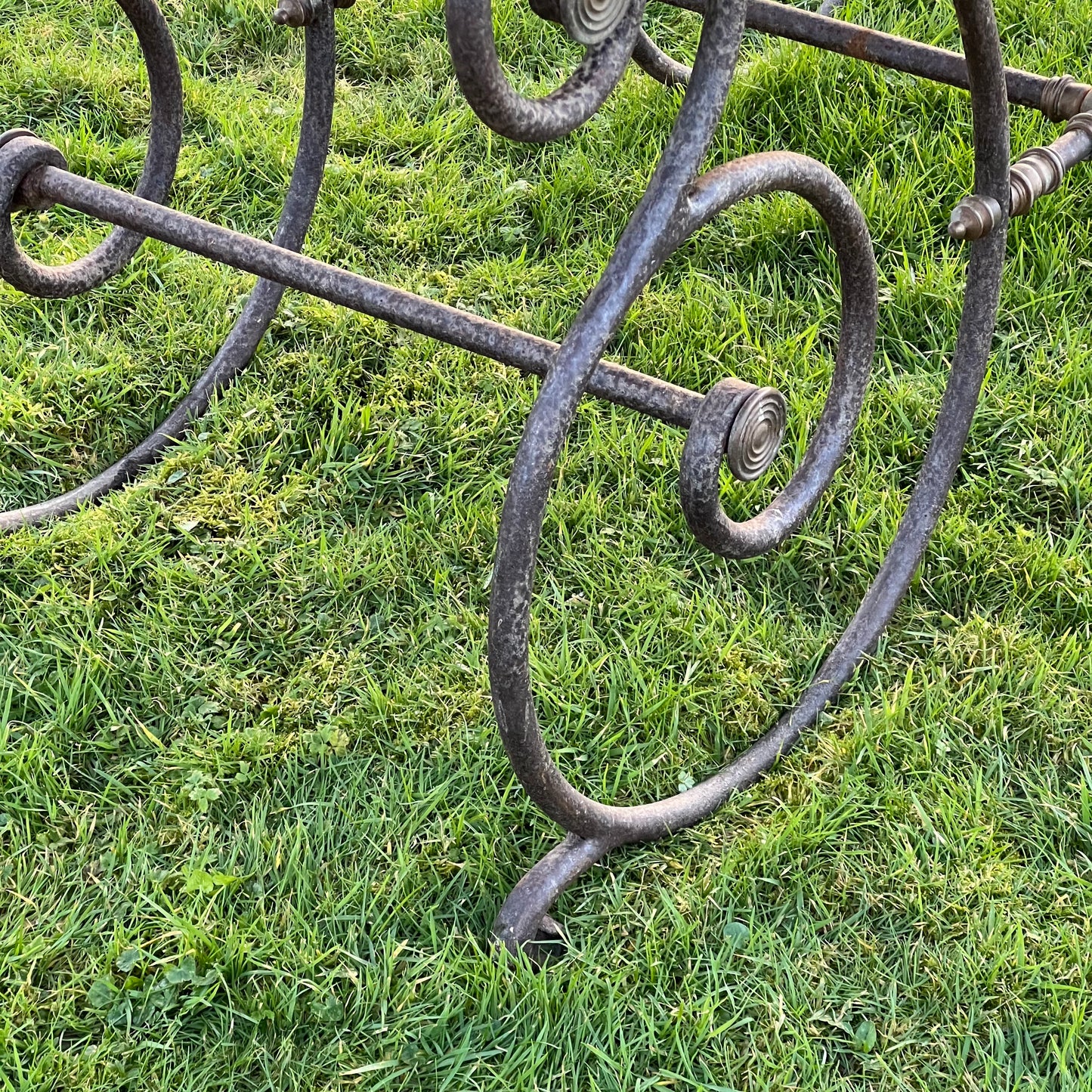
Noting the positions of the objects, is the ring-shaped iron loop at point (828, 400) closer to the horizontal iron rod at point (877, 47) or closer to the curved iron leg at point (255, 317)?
the horizontal iron rod at point (877, 47)

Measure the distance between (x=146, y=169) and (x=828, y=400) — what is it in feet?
4.04

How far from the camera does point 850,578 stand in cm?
205

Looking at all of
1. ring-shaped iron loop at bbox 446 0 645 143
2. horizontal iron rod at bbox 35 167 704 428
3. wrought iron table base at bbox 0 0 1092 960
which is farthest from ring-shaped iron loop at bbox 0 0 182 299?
ring-shaped iron loop at bbox 446 0 645 143

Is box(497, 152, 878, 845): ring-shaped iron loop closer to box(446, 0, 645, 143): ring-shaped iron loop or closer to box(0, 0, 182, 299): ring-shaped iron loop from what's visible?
box(446, 0, 645, 143): ring-shaped iron loop

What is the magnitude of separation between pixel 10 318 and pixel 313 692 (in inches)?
43.5

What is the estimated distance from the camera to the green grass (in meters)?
1.53

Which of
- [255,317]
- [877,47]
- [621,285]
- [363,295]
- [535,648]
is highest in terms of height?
[877,47]

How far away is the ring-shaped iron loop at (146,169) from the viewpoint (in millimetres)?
1965

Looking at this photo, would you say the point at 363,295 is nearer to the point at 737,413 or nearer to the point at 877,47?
the point at 737,413

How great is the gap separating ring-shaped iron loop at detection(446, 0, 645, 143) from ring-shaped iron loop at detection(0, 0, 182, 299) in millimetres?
1002

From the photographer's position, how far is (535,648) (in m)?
1.93

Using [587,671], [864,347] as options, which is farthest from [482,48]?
[587,671]

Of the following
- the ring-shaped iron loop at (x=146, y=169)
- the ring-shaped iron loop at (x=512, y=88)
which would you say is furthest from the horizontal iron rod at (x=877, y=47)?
the ring-shaped iron loop at (x=146, y=169)

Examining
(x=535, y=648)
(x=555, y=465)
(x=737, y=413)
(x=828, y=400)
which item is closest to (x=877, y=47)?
(x=828, y=400)
